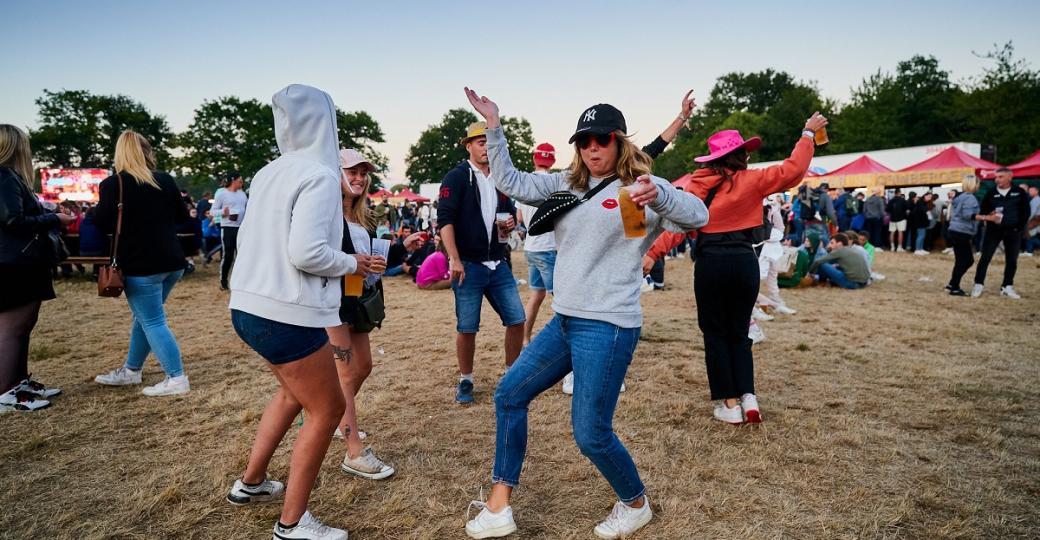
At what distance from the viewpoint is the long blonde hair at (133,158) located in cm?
432

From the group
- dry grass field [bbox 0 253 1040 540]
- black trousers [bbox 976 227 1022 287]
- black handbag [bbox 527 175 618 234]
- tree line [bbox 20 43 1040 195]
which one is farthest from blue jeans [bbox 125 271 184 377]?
tree line [bbox 20 43 1040 195]

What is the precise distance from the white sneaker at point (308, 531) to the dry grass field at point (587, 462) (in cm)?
16

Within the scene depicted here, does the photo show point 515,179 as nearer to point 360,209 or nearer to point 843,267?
point 360,209

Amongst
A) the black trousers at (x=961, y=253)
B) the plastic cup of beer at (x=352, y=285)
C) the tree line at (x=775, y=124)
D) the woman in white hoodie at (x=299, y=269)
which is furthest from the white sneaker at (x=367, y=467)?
the tree line at (x=775, y=124)

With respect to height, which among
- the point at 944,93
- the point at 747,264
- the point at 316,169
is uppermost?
the point at 944,93

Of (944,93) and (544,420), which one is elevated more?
(944,93)

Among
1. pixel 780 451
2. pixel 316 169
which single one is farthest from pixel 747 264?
pixel 316 169

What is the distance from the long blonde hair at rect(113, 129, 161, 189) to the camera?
4320 mm

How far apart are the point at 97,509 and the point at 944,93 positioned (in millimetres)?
72708

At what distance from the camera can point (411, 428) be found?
407 centimetres

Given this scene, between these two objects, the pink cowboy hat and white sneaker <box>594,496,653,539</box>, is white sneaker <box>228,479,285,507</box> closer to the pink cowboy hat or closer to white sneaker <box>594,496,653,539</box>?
white sneaker <box>594,496,653,539</box>

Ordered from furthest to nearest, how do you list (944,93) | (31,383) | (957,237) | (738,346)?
(944,93) → (957,237) → (31,383) → (738,346)

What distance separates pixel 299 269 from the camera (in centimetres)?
220

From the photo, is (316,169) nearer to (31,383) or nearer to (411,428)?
(411,428)
